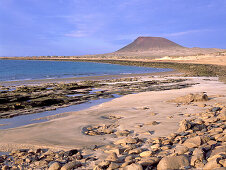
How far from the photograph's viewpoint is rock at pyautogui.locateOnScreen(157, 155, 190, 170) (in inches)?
148

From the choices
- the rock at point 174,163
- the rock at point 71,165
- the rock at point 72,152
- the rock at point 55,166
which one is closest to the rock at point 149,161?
the rock at point 174,163

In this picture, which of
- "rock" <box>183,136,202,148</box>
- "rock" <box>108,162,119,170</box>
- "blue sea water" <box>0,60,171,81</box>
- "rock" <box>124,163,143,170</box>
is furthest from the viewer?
"blue sea water" <box>0,60,171,81</box>

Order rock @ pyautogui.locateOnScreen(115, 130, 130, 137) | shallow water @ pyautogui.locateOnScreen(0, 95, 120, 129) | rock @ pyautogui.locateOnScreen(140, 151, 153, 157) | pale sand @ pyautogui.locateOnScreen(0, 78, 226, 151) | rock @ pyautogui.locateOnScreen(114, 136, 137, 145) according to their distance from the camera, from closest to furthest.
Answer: rock @ pyautogui.locateOnScreen(140, 151, 153, 157) → rock @ pyautogui.locateOnScreen(114, 136, 137, 145) → pale sand @ pyautogui.locateOnScreen(0, 78, 226, 151) → rock @ pyautogui.locateOnScreen(115, 130, 130, 137) → shallow water @ pyautogui.locateOnScreen(0, 95, 120, 129)

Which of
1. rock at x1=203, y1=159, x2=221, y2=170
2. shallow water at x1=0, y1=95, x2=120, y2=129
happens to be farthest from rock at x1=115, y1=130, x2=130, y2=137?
shallow water at x1=0, y1=95, x2=120, y2=129

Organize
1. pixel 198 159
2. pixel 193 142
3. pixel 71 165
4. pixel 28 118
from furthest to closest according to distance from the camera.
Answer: pixel 28 118 < pixel 193 142 < pixel 71 165 < pixel 198 159

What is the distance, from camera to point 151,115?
320 inches

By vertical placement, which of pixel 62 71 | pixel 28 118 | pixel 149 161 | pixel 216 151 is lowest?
pixel 28 118

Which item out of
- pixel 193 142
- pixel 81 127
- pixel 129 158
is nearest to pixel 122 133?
pixel 81 127

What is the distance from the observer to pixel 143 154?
4.50 m

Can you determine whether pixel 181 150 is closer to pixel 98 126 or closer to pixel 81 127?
pixel 98 126

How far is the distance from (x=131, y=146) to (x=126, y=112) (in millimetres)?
3863

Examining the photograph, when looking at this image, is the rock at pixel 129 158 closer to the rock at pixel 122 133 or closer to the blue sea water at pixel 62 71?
the rock at pixel 122 133

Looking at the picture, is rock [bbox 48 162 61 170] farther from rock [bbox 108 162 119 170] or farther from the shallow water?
the shallow water

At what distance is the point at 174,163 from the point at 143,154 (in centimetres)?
82
